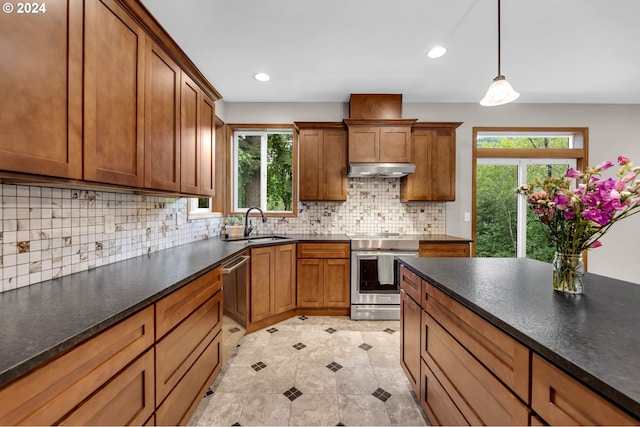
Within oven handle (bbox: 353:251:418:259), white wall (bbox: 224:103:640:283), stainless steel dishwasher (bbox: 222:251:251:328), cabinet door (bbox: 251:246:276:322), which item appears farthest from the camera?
white wall (bbox: 224:103:640:283)

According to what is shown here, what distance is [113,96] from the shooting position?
4.17 ft

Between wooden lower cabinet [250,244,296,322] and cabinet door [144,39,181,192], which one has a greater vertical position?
cabinet door [144,39,181,192]

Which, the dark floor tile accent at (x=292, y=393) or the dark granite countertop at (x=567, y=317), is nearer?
the dark granite countertop at (x=567, y=317)

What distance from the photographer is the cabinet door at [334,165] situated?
3.34 metres

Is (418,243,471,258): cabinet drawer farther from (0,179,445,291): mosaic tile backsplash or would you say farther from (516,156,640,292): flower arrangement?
(0,179,445,291): mosaic tile backsplash

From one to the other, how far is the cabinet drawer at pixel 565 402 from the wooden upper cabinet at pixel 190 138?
215 cm

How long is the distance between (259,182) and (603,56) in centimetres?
398

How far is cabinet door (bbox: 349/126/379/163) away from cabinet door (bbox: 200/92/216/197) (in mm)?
1608

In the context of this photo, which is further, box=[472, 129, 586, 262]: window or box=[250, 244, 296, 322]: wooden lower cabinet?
box=[472, 129, 586, 262]: window

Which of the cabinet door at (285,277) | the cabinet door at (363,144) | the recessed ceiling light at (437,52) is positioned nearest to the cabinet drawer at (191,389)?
the cabinet door at (285,277)

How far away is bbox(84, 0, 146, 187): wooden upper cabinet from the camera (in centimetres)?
113

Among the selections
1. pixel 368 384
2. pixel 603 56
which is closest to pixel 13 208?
pixel 368 384

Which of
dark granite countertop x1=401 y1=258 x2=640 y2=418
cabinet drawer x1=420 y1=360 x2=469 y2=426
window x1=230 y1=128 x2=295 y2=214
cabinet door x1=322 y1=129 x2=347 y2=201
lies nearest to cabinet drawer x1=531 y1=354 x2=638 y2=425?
dark granite countertop x1=401 y1=258 x2=640 y2=418

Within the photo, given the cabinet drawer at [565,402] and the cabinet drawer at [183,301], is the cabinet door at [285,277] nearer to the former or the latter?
the cabinet drawer at [183,301]
